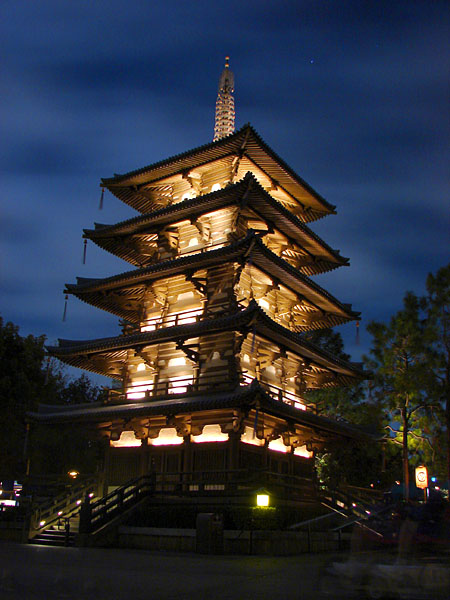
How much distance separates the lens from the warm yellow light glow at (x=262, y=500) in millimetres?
17156

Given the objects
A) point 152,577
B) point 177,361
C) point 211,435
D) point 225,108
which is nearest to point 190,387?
point 211,435

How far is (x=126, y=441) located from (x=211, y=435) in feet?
15.8

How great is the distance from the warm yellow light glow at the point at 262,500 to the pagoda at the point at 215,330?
99cm

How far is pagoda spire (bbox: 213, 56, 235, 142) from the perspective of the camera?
2997cm

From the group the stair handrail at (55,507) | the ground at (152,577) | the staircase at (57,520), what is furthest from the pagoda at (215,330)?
the ground at (152,577)

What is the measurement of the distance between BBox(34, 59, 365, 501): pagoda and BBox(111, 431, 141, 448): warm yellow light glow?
6cm

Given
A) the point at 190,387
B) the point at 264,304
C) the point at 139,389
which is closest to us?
the point at 190,387

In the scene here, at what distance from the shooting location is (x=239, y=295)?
23719mm

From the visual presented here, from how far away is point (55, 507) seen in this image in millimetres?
19969

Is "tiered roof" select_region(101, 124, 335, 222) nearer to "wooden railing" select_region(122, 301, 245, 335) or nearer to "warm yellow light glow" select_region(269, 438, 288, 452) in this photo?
"wooden railing" select_region(122, 301, 245, 335)

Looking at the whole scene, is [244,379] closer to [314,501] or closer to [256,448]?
[256,448]

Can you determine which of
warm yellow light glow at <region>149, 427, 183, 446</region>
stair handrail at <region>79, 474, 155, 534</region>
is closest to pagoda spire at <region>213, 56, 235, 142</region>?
warm yellow light glow at <region>149, 427, 183, 446</region>

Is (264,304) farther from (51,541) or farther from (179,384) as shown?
(51,541)

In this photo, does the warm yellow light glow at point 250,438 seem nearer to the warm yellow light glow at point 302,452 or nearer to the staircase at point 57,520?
the warm yellow light glow at point 302,452
